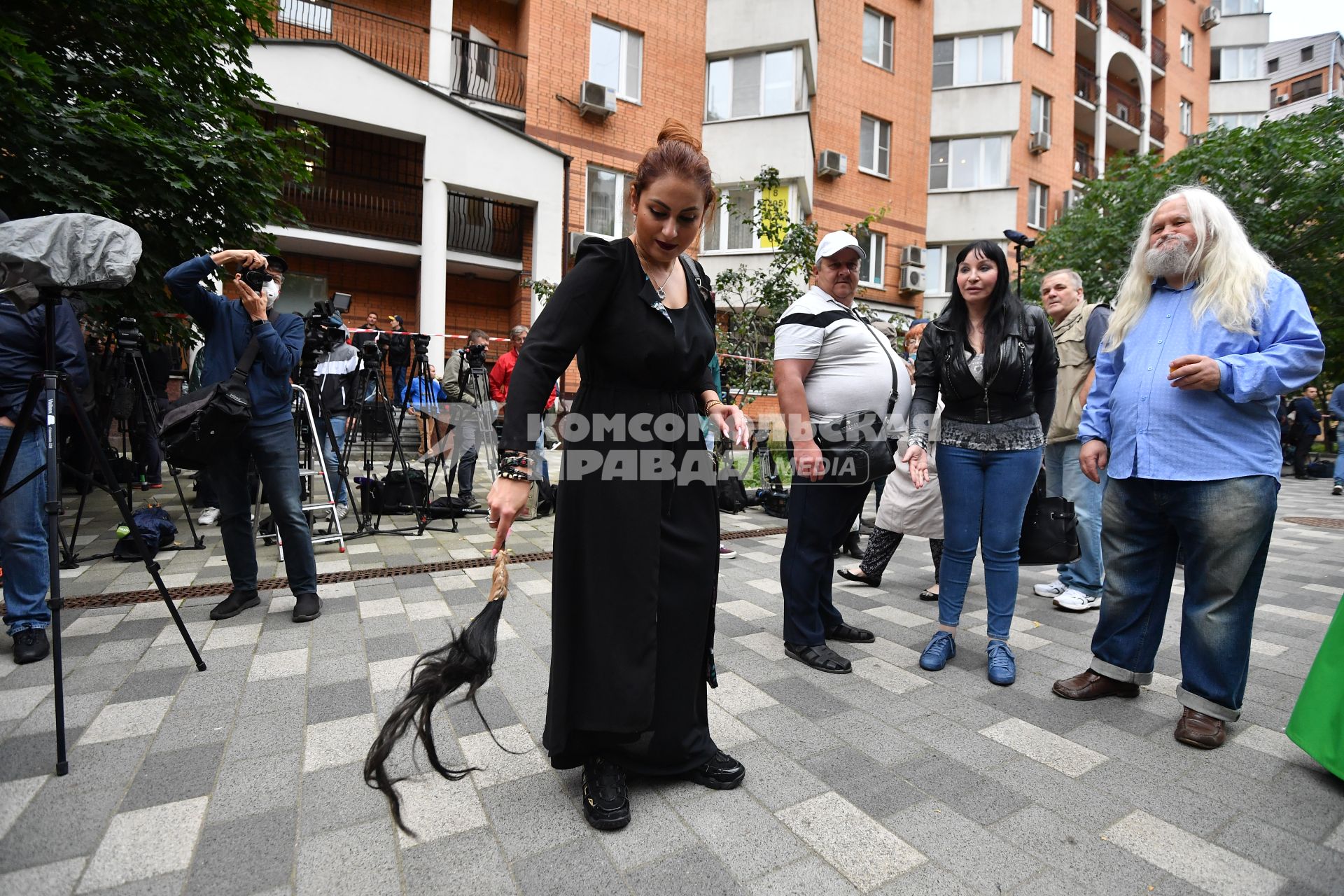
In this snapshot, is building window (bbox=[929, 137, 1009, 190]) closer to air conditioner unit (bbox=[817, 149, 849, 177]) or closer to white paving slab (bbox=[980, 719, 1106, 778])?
air conditioner unit (bbox=[817, 149, 849, 177])

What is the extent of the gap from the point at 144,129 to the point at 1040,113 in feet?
77.1

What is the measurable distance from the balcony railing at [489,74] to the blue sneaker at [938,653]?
49.0 ft

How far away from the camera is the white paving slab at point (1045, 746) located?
2283 mm

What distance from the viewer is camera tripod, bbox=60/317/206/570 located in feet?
15.9

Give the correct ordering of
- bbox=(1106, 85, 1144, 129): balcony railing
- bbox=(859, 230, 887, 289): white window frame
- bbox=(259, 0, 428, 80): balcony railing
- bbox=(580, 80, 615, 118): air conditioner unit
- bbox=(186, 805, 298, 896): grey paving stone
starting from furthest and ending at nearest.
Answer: bbox=(1106, 85, 1144, 129): balcony railing → bbox=(859, 230, 887, 289): white window frame → bbox=(580, 80, 615, 118): air conditioner unit → bbox=(259, 0, 428, 80): balcony railing → bbox=(186, 805, 298, 896): grey paving stone

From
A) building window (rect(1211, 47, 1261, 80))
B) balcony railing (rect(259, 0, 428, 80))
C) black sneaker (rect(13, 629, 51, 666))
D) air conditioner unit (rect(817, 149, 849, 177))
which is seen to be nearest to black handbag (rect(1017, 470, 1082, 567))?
black sneaker (rect(13, 629, 51, 666))

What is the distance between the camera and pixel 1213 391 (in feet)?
7.82

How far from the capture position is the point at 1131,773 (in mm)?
2230

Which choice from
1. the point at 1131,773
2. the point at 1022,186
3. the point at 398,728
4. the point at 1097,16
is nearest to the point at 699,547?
the point at 398,728

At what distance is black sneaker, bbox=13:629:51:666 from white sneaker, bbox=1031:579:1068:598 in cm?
568

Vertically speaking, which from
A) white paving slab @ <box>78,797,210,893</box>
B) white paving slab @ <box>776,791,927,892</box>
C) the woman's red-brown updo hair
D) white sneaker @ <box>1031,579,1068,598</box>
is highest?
the woman's red-brown updo hair

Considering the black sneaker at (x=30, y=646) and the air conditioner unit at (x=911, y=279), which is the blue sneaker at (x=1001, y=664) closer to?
the black sneaker at (x=30, y=646)

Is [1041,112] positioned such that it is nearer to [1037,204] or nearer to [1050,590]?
[1037,204]

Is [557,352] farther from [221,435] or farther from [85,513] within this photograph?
[85,513]
